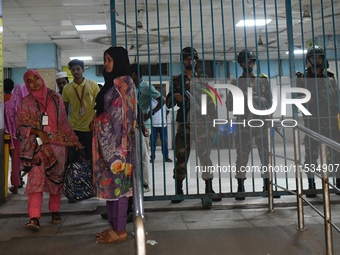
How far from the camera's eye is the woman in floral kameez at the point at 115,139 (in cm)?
307

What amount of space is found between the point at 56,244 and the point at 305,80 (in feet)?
10.1

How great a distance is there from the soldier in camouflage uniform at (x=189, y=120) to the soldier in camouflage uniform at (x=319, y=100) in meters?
1.13

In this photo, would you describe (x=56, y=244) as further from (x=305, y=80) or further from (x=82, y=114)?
(x=305, y=80)

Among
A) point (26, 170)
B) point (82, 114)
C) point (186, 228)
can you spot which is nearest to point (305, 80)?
point (186, 228)

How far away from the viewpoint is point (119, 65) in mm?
3162

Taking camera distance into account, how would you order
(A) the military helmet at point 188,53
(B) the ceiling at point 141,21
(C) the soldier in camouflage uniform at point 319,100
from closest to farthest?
(A) the military helmet at point 188,53, (C) the soldier in camouflage uniform at point 319,100, (B) the ceiling at point 141,21

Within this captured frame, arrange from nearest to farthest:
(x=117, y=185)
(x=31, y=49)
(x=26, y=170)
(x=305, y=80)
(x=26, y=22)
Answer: (x=117, y=185)
(x=26, y=170)
(x=305, y=80)
(x=26, y=22)
(x=31, y=49)

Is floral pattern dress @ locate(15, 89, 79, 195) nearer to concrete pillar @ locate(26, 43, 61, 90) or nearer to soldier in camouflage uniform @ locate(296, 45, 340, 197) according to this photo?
soldier in camouflage uniform @ locate(296, 45, 340, 197)

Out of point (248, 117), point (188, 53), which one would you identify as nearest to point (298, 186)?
point (248, 117)

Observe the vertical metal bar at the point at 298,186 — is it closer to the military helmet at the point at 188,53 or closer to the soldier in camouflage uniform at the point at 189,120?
the soldier in camouflage uniform at the point at 189,120

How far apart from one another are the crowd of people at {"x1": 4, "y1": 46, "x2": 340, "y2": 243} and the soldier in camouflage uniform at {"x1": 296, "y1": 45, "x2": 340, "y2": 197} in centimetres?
1

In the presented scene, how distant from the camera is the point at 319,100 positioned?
15.6 ft

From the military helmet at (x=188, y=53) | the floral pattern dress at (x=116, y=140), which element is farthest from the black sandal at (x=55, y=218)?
the military helmet at (x=188, y=53)

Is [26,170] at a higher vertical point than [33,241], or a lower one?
higher
